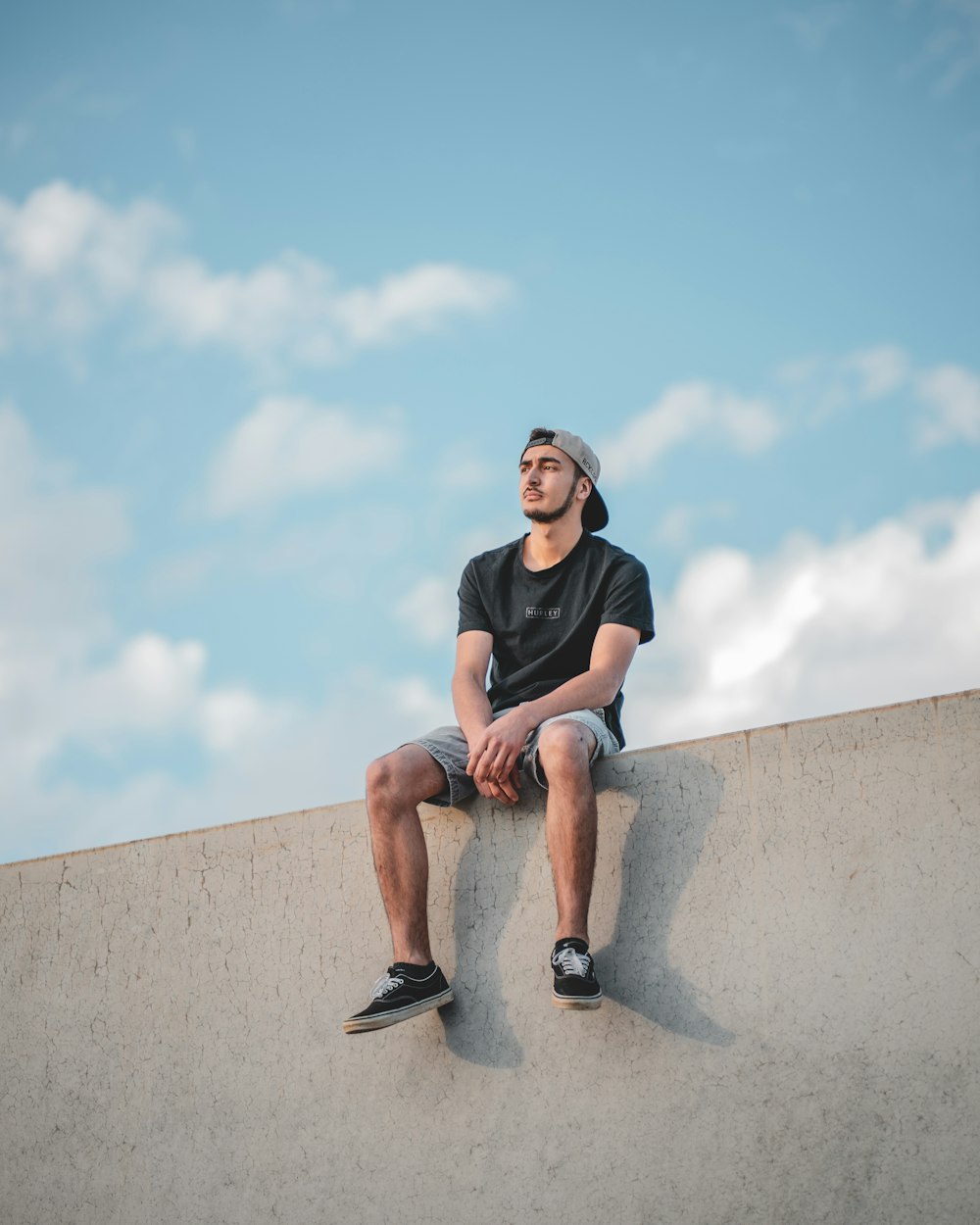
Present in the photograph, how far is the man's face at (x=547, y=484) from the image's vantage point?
351cm

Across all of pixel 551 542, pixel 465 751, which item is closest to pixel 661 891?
pixel 465 751

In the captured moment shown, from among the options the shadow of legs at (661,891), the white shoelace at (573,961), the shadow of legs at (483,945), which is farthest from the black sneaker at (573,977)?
Result: the shadow of legs at (483,945)

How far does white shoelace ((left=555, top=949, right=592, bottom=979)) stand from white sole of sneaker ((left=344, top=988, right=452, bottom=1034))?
0.33 meters

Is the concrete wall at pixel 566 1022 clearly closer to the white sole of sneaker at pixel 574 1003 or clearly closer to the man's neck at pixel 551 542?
the white sole of sneaker at pixel 574 1003

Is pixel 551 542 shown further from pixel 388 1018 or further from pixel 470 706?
pixel 388 1018

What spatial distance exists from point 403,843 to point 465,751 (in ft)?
1.00

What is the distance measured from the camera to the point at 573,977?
2662mm

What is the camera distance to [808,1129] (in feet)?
8.43

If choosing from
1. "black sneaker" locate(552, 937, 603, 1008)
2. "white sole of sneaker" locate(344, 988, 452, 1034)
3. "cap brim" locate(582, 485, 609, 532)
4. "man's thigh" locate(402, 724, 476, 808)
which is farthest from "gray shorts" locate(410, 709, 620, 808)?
"cap brim" locate(582, 485, 609, 532)

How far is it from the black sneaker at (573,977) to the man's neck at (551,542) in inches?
43.7

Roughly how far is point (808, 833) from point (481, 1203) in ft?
3.54

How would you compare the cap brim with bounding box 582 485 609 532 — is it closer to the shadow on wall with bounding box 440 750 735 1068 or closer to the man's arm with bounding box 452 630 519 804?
the man's arm with bounding box 452 630 519 804

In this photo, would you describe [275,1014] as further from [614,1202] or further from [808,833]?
[808,833]

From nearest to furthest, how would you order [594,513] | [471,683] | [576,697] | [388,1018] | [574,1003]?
[574,1003] < [388,1018] < [576,697] < [471,683] < [594,513]
